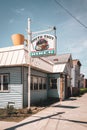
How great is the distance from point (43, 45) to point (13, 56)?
3.41 metres

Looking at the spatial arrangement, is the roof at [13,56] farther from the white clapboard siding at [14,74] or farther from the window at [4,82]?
the window at [4,82]

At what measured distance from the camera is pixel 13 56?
15.7 m

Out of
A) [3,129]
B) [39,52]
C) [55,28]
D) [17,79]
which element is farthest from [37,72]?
[3,129]

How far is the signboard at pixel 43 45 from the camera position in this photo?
13453mm

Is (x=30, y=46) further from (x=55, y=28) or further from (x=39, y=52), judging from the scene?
(x=55, y=28)

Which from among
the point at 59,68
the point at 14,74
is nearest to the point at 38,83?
the point at 14,74

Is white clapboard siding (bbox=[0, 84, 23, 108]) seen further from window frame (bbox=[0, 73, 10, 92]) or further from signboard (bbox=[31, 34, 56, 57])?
signboard (bbox=[31, 34, 56, 57])

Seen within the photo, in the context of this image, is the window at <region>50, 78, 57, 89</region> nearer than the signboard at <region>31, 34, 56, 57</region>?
No

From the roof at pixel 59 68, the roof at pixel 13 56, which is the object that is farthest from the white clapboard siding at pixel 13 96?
the roof at pixel 59 68

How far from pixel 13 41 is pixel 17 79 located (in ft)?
18.3

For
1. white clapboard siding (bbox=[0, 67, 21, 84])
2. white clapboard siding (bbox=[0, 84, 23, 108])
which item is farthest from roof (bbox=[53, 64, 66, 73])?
white clapboard siding (bbox=[0, 84, 23, 108])

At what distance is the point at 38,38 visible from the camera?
562 inches

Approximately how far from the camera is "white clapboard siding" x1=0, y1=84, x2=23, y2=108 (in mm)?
14901

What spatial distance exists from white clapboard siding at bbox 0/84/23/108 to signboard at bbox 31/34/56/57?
326 centimetres
